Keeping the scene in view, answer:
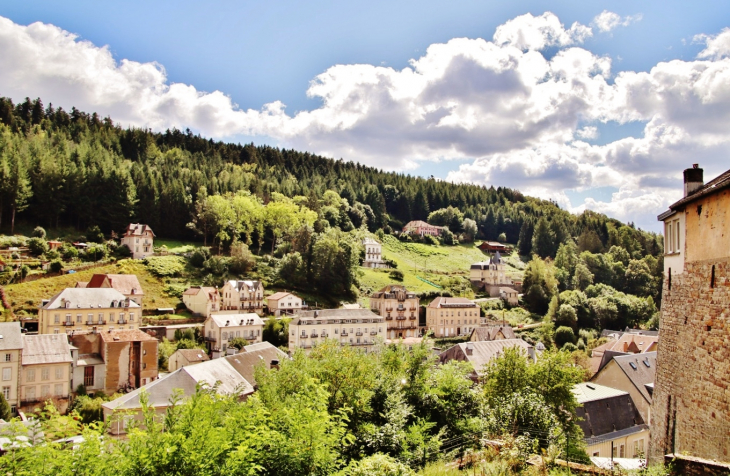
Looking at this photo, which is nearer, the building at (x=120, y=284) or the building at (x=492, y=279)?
the building at (x=120, y=284)

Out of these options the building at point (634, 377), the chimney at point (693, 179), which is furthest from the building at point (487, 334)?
the chimney at point (693, 179)

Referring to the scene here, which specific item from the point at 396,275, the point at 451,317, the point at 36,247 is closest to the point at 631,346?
the point at 451,317

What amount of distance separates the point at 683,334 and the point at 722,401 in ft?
9.02

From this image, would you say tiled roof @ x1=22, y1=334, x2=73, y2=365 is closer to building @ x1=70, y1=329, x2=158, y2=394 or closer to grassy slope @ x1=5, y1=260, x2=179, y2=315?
building @ x1=70, y1=329, x2=158, y2=394

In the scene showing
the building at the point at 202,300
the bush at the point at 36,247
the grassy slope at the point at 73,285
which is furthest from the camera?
the bush at the point at 36,247

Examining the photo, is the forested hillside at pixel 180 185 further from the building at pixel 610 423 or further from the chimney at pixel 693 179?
the chimney at pixel 693 179

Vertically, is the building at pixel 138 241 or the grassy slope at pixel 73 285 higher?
the building at pixel 138 241

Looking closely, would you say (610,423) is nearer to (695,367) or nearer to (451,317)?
(695,367)

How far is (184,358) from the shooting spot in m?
40.2

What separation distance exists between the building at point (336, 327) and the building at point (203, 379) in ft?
41.6

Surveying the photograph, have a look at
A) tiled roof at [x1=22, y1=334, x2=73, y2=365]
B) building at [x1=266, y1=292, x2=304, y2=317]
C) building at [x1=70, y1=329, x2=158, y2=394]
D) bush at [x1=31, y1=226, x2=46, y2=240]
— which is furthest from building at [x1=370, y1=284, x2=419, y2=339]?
bush at [x1=31, y1=226, x2=46, y2=240]

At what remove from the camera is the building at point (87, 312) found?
43.6 metres

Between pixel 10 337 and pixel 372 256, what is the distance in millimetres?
62774

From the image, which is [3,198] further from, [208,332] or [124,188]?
[208,332]
